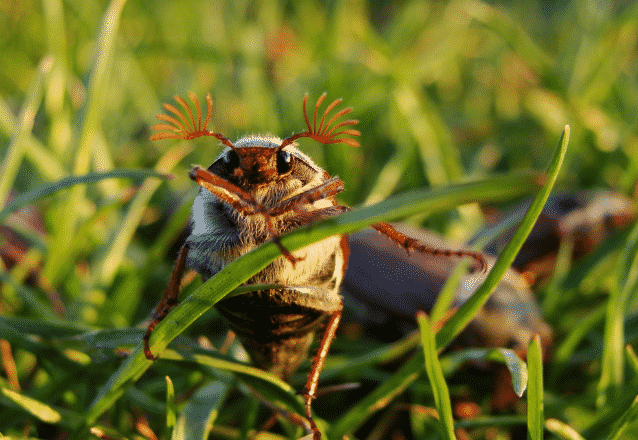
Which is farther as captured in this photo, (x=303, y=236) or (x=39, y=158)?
(x=39, y=158)

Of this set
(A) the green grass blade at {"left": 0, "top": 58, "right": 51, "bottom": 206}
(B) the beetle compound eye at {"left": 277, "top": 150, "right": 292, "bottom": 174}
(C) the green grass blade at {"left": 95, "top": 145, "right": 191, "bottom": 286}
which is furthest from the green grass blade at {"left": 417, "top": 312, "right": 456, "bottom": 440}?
(A) the green grass blade at {"left": 0, "top": 58, "right": 51, "bottom": 206}

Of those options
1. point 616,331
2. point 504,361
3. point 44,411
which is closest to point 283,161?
point 504,361

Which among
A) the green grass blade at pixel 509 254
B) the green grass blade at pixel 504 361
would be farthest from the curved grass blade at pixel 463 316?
the green grass blade at pixel 504 361

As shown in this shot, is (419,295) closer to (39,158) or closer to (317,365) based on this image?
(317,365)

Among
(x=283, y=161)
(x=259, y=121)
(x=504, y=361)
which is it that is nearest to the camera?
(x=283, y=161)

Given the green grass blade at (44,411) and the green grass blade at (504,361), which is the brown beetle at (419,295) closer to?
the green grass blade at (504,361)

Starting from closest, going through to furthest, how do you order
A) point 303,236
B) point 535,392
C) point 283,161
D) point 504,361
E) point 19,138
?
1. point 303,236
2. point 535,392
3. point 283,161
4. point 504,361
5. point 19,138

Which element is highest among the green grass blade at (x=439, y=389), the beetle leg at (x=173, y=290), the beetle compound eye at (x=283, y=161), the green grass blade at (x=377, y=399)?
the beetle compound eye at (x=283, y=161)
